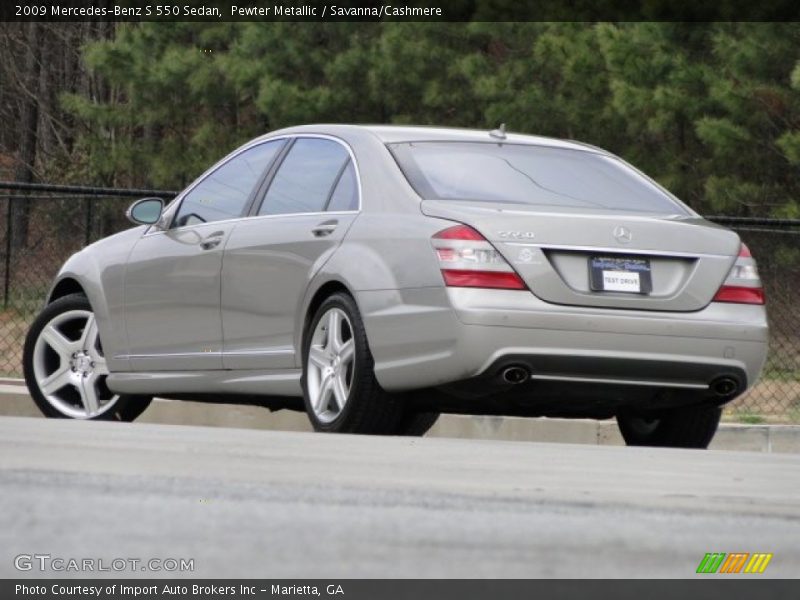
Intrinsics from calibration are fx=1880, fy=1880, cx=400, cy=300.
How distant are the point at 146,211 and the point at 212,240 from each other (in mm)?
684

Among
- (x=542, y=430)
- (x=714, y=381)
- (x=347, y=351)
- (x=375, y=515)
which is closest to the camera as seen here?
(x=375, y=515)

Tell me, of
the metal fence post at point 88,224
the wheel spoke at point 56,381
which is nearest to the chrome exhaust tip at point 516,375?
the wheel spoke at point 56,381

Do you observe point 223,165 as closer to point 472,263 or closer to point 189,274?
point 189,274

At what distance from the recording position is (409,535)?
3.87m

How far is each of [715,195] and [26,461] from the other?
15.1 m

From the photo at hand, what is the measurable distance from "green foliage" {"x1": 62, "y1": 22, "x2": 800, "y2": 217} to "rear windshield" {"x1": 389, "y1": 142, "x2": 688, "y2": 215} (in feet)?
30.6

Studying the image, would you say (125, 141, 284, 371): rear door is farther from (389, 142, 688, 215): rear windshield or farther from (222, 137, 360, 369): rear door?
(389, 142, 688, 215): rear windshield

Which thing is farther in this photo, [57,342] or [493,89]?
[493,89]

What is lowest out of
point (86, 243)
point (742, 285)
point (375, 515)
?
point (86, 243)

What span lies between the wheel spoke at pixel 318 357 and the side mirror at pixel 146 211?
5.70ft

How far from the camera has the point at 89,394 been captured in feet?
32.1

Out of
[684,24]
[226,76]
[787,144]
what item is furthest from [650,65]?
[226,76]

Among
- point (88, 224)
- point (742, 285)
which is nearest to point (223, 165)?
point (742, 285)

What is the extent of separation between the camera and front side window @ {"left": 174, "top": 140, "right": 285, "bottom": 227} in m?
9.02
